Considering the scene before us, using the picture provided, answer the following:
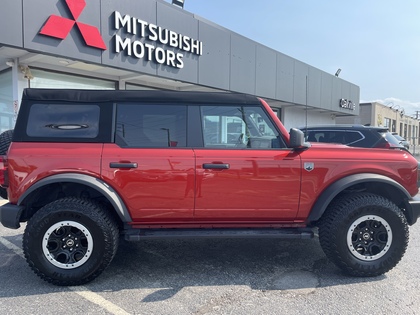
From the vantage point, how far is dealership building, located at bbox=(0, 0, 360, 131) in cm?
750

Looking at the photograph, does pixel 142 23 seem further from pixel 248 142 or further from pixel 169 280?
pixel 169 280

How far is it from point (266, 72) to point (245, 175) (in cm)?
1264

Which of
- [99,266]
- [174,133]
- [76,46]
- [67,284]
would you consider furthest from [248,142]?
[76,46]

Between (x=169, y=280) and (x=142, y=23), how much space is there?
8.21 m

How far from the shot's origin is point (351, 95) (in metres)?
24.1

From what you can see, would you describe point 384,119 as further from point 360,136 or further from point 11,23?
point 11,23

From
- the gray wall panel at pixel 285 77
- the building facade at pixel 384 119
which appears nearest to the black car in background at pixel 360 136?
the gray wall panel at pixel 285 77

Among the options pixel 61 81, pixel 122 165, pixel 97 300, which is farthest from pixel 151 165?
pixel 61 81

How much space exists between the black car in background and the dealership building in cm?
176

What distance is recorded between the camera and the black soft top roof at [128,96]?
3482 millimetres

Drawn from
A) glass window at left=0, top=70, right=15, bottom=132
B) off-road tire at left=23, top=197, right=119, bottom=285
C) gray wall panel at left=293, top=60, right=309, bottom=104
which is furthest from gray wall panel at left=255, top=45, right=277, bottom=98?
off-road tire at left=23, top=197, right=119, bottom=285

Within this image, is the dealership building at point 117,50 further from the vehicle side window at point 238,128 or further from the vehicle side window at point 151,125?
A: the vehicle side window at point 238,128

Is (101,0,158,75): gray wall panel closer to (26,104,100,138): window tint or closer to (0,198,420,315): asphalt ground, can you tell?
(26,104,100,138): window tint

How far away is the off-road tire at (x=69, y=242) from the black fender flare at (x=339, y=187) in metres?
2.23
